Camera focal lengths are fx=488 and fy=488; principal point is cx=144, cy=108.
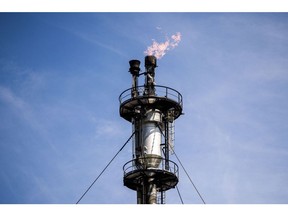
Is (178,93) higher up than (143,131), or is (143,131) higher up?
(178,93)

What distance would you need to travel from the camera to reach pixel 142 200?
3669 centimetres

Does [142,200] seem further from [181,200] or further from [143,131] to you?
[143,131]

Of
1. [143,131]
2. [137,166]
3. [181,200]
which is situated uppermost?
[143,131]

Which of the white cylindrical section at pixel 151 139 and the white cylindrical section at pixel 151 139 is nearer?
the white cylindrical section at pixel 151 139

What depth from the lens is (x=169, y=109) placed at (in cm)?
→ 4006

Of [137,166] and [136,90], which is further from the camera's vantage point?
[136,90]

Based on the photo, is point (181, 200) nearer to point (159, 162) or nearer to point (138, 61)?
point (159, 162)

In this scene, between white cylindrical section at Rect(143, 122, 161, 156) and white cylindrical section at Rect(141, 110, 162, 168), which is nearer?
white cylindrical section at Rect(141, 110, 162, 168)

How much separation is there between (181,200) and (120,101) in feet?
31.5
